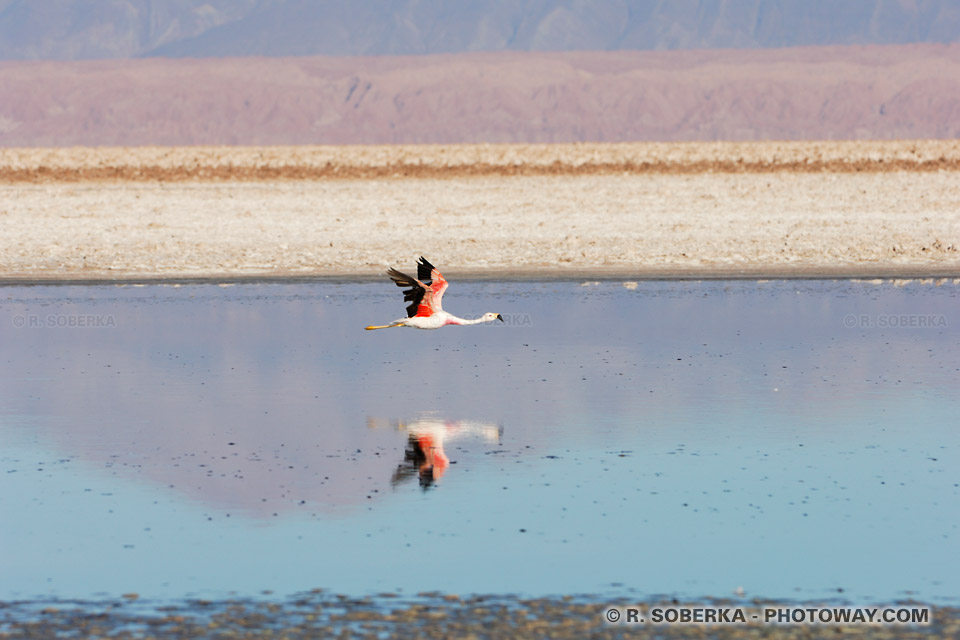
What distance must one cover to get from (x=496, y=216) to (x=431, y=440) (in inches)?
953

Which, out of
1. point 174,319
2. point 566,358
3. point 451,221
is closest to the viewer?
point 566,358

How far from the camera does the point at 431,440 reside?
436 inches

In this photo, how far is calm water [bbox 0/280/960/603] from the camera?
7.75 metres

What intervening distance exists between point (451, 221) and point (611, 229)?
3997 mm

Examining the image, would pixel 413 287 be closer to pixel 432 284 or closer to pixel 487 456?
pixel 432 284

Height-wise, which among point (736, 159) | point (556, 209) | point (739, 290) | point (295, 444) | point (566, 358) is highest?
point (736, 159)

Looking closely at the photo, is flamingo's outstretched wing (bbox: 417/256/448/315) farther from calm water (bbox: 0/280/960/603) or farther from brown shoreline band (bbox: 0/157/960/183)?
brown shoreline band (bbox: 0/157/960/183)

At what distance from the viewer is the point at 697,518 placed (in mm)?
8648

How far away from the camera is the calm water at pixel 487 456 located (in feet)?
25.4

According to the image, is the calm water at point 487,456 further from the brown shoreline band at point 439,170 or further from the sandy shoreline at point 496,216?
the brown shoreline band at point 439,170

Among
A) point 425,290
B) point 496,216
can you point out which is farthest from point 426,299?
point 496,216

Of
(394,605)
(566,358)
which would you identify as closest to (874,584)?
(394,605)

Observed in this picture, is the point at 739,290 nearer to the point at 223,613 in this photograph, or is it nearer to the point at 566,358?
the point at 566,358

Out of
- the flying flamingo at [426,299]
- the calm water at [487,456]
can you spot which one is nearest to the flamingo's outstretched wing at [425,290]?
the flying flamingo at [426,299]
